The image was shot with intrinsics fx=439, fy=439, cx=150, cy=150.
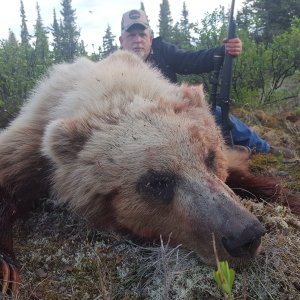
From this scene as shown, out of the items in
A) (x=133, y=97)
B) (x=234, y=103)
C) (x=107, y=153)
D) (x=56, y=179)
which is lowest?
(x=234, y=103)

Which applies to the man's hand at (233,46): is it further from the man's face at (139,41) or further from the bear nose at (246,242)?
the bear nose at (246,242)

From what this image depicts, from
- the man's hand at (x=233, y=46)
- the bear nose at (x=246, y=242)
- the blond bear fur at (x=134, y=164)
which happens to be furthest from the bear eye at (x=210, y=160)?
the man's hand at (x=233, y=46)

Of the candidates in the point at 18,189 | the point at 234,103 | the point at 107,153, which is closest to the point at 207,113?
the point at 107,153

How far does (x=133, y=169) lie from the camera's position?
110 inches

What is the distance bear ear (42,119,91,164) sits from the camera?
3.03 metres

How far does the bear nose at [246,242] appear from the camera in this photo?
7.52 feet

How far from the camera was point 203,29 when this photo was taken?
10.0 metres

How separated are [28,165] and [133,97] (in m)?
0.96

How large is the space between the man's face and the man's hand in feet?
5.00

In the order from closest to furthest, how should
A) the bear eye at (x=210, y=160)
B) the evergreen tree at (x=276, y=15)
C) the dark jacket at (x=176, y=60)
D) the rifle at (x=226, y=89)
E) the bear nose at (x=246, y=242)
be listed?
the bear nose at (x=246, y=242), the bear eye at (x=210, y=160), the rifle at (x=226, y=89), the dark jacket at (x=176, y=60), the evergreen tree at (x=276, y=15)

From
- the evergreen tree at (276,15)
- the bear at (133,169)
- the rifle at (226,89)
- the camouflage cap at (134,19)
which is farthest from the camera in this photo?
the evergreen tree at (276,15)

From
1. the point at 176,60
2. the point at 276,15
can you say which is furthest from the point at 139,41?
the point at 276,15

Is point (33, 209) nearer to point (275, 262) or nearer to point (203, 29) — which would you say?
point (275, 262)

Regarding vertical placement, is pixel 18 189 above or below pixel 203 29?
below
